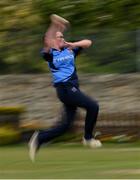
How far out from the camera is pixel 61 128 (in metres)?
10.1

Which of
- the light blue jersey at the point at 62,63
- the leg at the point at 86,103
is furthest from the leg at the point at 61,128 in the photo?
the light blue jersey at the point at 62,63

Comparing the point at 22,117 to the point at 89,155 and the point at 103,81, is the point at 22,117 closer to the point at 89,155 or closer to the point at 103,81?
the point at 103,81

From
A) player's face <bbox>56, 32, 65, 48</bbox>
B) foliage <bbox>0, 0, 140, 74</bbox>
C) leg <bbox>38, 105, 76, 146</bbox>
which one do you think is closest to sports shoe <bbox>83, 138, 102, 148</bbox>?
leg <bbox>38, 105, 76, 146</bbox>

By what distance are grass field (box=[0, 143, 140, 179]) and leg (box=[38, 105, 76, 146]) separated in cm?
30

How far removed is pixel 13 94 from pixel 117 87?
1.99m

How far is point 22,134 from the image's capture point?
1288cm

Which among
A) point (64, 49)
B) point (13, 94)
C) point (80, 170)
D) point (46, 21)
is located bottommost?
point (13, 94)

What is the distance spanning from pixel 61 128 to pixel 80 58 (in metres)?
4.46

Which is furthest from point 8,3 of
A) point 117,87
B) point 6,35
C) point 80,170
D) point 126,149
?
point 80,170

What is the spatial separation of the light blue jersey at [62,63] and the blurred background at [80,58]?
11.0ft

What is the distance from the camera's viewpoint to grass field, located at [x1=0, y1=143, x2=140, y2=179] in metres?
8.59

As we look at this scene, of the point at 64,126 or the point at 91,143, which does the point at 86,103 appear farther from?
the point at 91,143

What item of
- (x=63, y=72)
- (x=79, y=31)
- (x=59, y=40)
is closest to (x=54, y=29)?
(x=59, y=40)

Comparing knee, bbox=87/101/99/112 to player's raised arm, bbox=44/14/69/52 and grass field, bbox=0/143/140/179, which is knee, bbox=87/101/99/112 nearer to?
grass field, bbox=0/143/140/179
